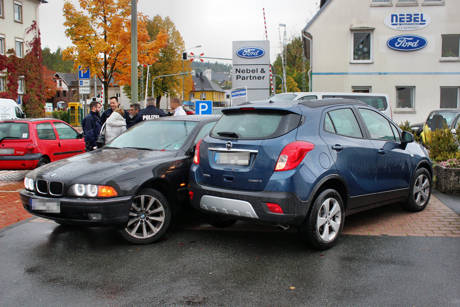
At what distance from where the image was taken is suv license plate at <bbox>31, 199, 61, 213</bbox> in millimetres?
5055

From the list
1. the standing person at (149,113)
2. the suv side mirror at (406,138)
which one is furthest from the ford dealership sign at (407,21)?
the suv side mirror at (406,138)

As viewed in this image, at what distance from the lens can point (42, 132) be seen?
424 inches

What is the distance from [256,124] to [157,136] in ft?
6.01

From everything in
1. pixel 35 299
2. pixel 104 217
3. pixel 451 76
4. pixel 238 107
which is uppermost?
pixel 451 76

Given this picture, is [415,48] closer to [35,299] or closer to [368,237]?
[368,237]

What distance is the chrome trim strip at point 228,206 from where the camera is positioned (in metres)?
4.80

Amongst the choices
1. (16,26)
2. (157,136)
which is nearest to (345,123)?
(157,136)

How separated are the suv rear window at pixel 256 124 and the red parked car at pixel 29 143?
6.28 m

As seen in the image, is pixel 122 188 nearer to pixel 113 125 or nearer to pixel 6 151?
pixel 113 125

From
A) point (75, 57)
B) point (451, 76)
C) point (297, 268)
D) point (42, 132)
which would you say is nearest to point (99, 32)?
point (75, 57)

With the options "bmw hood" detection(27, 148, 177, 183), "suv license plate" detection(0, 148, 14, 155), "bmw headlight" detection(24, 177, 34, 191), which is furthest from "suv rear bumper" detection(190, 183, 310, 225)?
"suv license plate" detection(0, 148, 14, 155)

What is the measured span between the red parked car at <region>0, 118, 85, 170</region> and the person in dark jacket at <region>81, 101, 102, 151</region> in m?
1.24

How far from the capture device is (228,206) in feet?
16.2

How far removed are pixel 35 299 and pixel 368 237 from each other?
12.5ft
